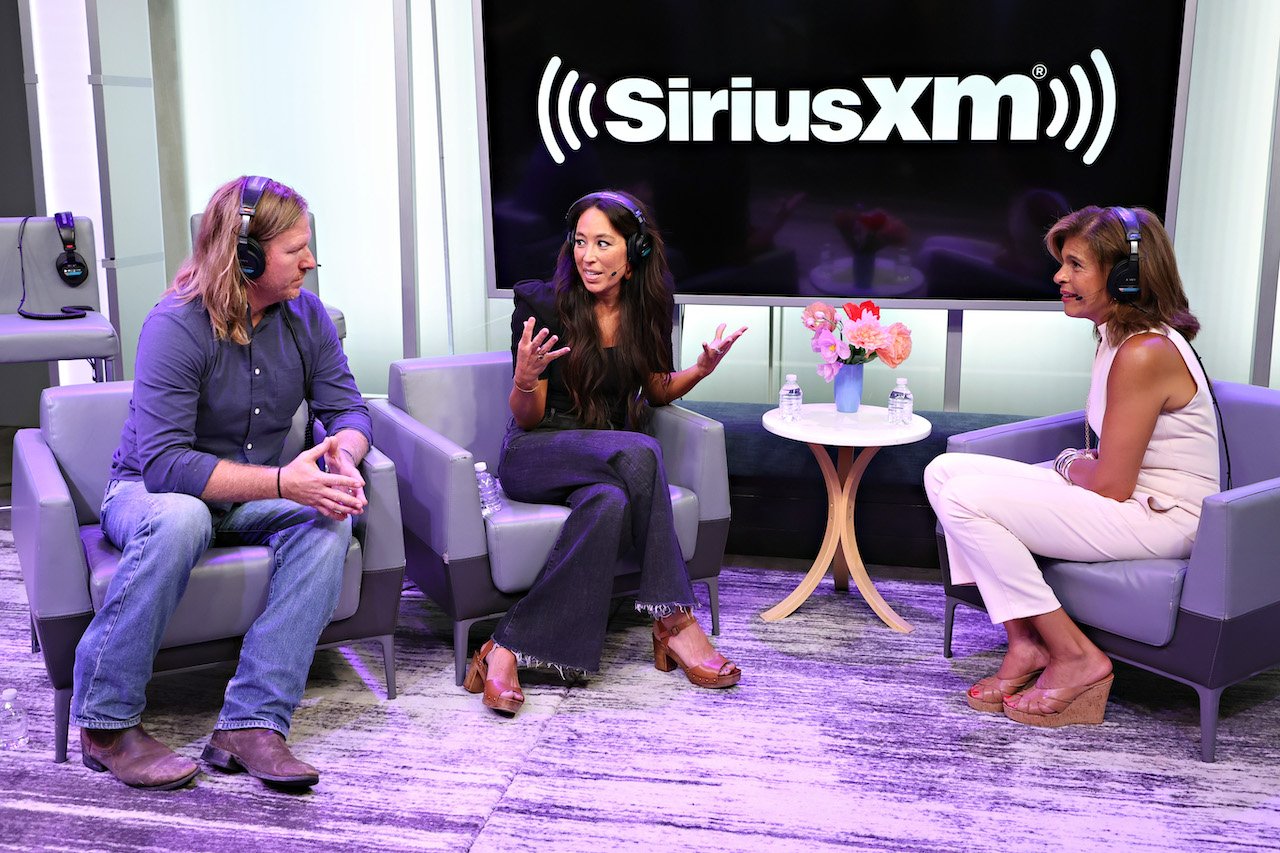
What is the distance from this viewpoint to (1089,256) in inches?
121

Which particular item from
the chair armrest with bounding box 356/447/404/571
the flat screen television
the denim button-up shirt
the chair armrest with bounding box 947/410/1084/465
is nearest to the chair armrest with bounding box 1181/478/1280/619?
the chair armrest with bounding box 947/410/1084/465

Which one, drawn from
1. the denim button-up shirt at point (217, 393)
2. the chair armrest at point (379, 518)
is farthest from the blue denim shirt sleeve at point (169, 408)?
the chair armrest at point (379, 518)

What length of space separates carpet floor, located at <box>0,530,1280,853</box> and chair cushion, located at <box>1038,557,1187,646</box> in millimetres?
288

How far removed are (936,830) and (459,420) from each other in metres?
1.88

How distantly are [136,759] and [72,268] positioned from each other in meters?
2.70

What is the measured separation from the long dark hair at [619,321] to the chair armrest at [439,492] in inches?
16.6

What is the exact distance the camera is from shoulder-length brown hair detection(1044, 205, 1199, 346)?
3.03 m

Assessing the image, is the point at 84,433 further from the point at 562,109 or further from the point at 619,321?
the point at 562,109

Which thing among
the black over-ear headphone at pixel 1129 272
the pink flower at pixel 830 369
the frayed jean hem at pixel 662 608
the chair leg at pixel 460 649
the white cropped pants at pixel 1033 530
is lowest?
the chair leg at pixel 460 649

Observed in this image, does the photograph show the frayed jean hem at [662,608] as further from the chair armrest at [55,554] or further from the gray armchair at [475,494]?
the chair armrest at [55,554]

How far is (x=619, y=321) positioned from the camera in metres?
3.53

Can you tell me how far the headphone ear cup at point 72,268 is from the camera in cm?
481

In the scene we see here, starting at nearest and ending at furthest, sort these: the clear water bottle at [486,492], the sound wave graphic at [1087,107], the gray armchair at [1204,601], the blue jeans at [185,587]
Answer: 1. the blue jeans at [185,587]
2. the gray armchair at [1204,601]
3. the clear water bottle at [486,492]
4. the sound wave graphic at [1087,107]

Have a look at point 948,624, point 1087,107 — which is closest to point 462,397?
point 948,624
